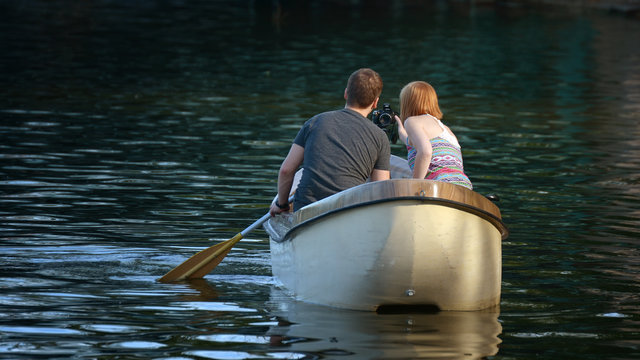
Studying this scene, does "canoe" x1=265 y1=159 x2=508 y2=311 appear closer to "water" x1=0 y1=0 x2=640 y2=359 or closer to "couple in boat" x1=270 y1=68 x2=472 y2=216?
"water" x1=0 y1=0 x2=640 y2=359

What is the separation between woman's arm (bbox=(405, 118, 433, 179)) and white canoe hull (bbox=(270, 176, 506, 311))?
736 mm

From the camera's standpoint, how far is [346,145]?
7863mm

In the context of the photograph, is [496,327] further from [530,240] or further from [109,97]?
[109,97]

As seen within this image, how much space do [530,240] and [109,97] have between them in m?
13.1

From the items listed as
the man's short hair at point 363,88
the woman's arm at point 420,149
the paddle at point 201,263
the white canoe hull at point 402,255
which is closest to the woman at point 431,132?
the woman's arm at point 420,149

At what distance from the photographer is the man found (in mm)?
7836

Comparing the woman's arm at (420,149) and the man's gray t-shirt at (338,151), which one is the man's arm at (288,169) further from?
the woman's arm at (420,149)

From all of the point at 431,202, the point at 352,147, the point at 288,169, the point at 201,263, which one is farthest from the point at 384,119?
the point at 201,263

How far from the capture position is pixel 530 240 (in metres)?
10.7

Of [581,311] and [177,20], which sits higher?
[177,20]

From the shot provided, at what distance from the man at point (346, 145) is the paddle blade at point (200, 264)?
4.17 ft

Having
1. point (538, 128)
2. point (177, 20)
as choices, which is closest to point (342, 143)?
point (538, 128)

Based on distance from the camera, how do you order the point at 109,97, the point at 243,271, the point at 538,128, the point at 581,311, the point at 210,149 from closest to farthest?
the point at 581,311, the point at 243,271, the point at 210,149, the point at 538,128, the point at 109,97

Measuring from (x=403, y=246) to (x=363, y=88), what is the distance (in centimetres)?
123
